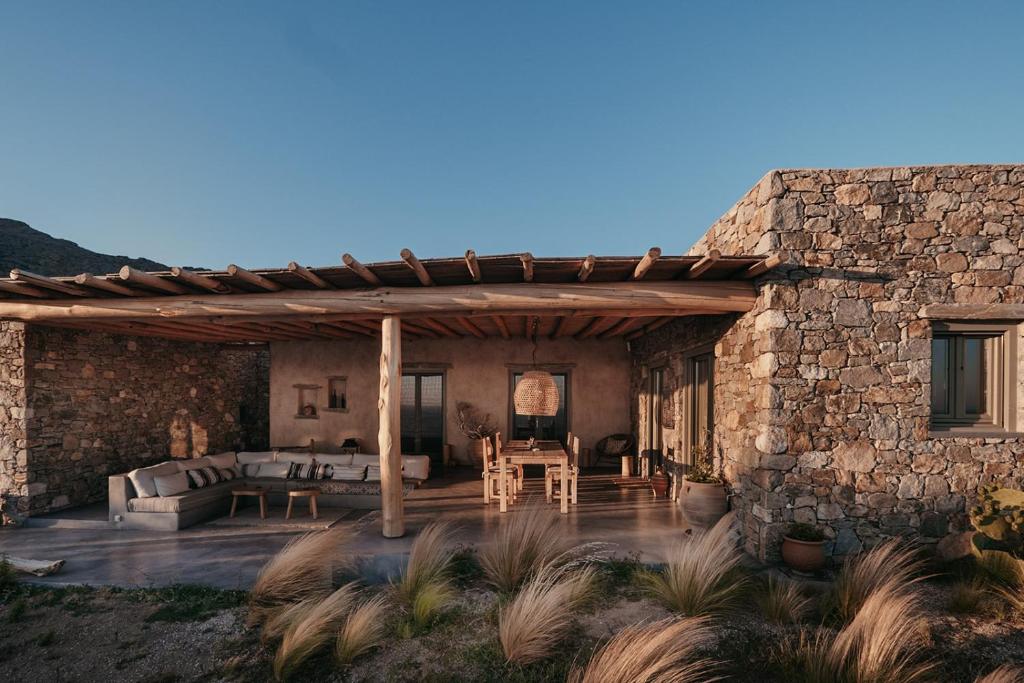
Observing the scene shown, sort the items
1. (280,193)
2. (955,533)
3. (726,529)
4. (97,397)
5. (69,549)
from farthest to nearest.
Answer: (280,193) → (97,397) → (69,549) → (726,529) → (955,533)

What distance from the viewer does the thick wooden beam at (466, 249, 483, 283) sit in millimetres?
4043

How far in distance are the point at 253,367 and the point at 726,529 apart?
10712mm

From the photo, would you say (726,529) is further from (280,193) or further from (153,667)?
(280,193)

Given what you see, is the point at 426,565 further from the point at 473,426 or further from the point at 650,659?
the point at 473,426

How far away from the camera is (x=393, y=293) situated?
493 cm

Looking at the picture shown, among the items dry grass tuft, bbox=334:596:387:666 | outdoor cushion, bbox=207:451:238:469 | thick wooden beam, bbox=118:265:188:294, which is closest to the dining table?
dry grass tuft, bbox=334:596:387:666

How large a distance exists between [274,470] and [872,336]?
7.56 m

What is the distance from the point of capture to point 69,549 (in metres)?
5.08

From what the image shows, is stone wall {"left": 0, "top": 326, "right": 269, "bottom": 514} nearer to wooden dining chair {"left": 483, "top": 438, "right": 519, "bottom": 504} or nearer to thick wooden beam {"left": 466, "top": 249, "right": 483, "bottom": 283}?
wooden dining chair {"left": 483, "top": 438, "right": 519, "bottom": 504}

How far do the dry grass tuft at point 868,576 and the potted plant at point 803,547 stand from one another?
0.21 m

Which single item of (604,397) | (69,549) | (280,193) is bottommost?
(69,549)

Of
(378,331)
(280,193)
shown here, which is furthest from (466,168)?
(378,331)

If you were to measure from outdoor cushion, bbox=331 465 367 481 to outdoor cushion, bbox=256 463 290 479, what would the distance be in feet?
2.42

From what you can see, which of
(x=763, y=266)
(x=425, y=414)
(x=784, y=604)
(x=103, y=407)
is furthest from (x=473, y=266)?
(x=103, y=407)
